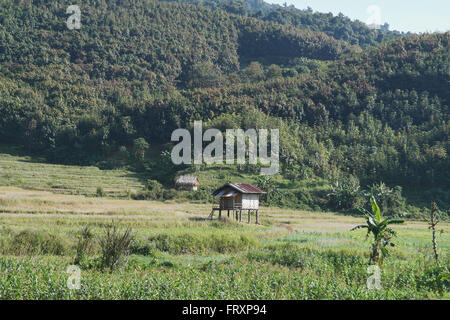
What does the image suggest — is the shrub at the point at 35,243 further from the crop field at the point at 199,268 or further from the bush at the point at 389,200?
the bush at the point at 389,200

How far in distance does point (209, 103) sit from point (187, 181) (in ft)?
132

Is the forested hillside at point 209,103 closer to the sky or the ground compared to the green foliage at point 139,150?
closer to the sky

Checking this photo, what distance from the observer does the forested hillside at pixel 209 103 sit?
73125mm

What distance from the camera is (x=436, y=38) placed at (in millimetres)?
112500

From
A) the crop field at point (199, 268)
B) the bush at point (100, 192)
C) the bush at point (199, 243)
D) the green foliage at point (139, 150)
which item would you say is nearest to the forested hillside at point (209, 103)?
the green foliage at point (139, 150)

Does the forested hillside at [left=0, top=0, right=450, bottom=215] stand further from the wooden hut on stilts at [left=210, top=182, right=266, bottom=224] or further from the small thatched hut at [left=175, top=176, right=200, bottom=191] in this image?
the wooden hut on stilts at [left=210, top=182, right=266, bottom=224]

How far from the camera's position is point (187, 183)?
60719 mm

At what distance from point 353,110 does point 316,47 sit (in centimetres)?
10222

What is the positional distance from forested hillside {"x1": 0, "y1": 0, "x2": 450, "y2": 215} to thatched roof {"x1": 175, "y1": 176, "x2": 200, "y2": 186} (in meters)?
8.31

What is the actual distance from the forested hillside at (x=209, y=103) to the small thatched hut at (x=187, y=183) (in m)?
8.34

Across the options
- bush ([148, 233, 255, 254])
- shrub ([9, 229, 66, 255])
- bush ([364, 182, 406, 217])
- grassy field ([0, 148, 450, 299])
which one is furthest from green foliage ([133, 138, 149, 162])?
shrub ([9, 229, 66, 255])

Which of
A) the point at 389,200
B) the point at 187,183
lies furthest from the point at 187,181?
the point at 389,200

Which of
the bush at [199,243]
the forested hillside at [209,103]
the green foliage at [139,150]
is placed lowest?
the bush at [199,243]

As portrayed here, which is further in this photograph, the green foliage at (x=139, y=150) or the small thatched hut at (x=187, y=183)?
the green foliage at (x=139, y=150)
